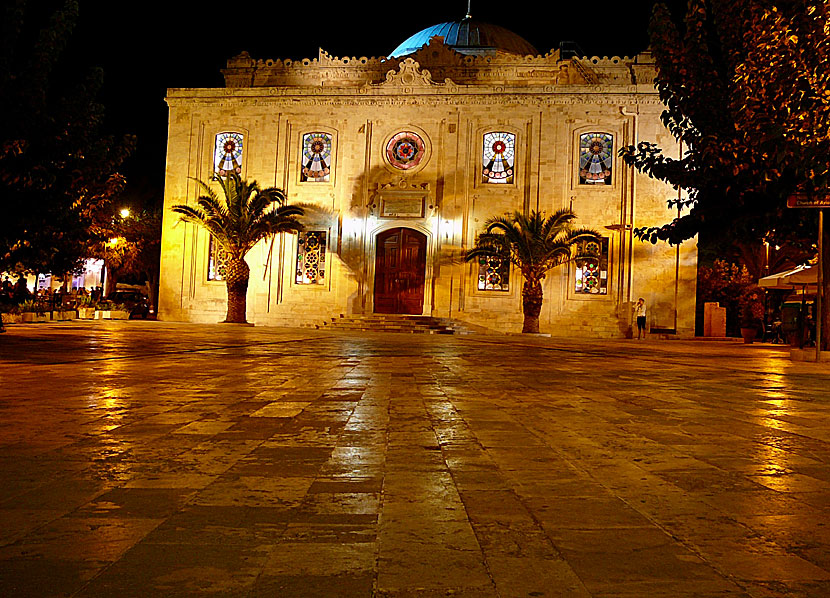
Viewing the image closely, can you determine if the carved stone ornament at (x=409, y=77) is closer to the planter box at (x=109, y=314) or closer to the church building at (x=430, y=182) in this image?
the church building at (x=430, y=182)

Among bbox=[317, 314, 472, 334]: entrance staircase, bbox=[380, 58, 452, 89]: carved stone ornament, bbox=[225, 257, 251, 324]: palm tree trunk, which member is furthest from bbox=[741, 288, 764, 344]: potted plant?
bbox=[225, 257, 251, 324]: palm tree trunk

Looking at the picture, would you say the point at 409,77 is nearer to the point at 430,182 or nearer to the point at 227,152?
the point at 430,182

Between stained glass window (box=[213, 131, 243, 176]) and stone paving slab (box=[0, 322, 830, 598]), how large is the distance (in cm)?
2565

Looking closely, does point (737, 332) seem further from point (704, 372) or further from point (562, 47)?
point (704, 372)

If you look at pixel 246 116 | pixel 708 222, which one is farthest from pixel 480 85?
pixel 708 222

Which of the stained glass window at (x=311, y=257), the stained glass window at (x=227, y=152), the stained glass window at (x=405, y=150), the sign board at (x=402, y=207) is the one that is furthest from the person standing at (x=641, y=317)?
the stained glass window at (x=227, y=152)

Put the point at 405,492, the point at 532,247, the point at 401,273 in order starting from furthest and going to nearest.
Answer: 1. the point at 401,273
2. the point at 532,247
3. the point at 405,492

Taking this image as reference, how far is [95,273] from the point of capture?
48.3m

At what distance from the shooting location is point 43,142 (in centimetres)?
1426

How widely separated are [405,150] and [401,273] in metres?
4.88

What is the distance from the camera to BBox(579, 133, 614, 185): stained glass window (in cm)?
3064

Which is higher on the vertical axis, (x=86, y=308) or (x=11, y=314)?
(x=86, y=308)

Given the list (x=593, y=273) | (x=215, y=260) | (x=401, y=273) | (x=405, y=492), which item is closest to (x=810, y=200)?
(x=405, y=492)

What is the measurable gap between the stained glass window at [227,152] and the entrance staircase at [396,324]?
26.9 feet
